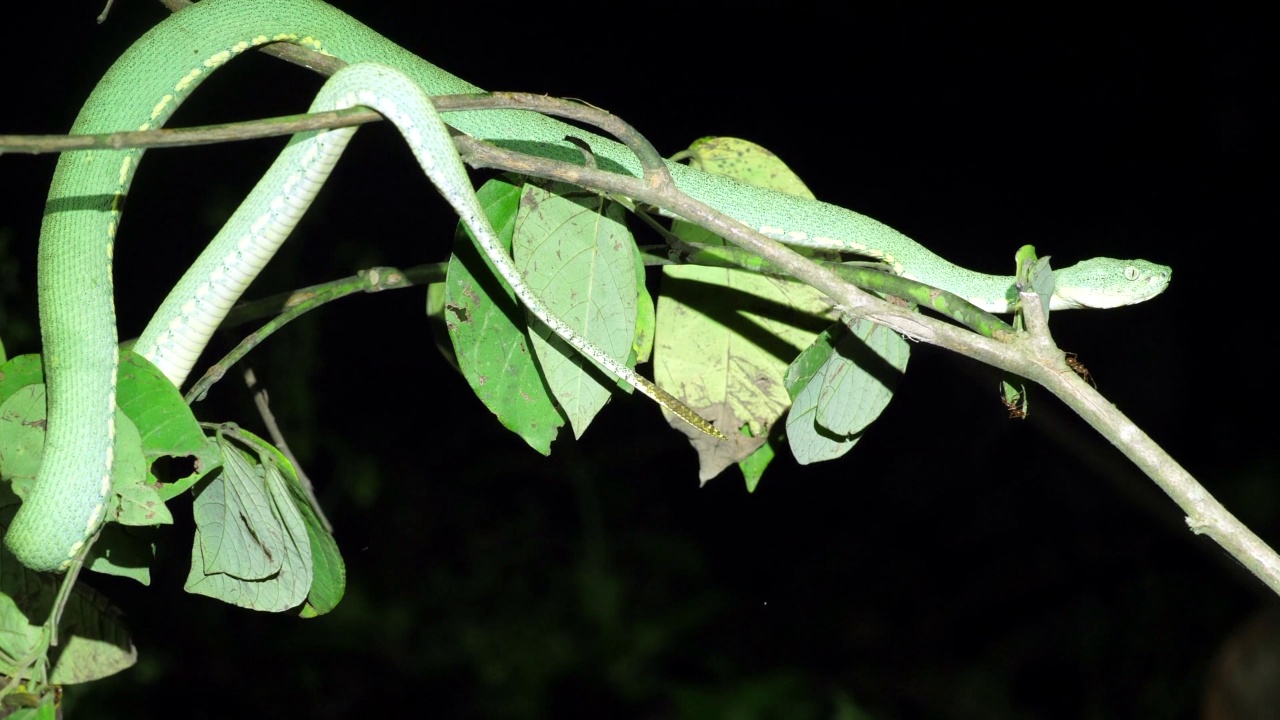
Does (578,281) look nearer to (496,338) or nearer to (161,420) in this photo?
(496,338)

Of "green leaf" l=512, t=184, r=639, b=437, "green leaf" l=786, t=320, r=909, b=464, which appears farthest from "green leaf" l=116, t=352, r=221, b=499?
"green leaf" l=786, t=320, r=909, b=464

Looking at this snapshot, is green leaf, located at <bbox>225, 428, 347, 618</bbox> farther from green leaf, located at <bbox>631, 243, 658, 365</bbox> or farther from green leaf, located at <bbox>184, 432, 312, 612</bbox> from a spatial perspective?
green leaf, located at <bbox>631, 243, 658, 365</bbox>

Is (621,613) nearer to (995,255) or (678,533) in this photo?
(678,533)

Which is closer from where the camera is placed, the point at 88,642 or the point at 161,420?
the point at 161,420

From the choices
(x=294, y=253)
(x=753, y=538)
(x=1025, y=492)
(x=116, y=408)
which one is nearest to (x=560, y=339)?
(x=116, y=408)

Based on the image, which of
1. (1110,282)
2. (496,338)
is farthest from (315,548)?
(1110,282)

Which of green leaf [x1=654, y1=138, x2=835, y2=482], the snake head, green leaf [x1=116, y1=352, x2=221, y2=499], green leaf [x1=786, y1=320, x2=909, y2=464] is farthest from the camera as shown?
the snake head
